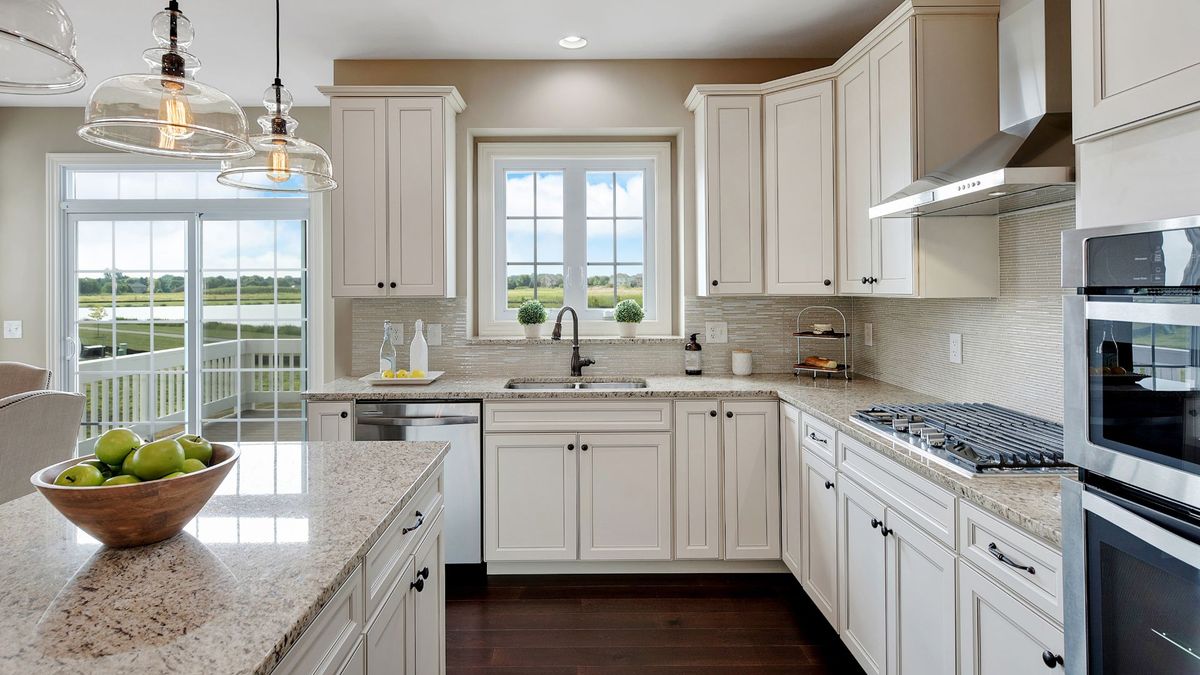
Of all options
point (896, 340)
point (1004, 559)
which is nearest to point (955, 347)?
point (896, 340)

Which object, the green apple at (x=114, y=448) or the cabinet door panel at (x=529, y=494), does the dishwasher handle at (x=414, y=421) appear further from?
the green apple at (x=114, y=448)

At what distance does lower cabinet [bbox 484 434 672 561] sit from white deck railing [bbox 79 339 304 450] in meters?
1.94

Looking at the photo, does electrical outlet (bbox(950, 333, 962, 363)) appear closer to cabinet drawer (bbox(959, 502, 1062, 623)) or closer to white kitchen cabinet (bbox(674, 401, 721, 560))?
white kitchen cabinet (bbox(674, 401, 721, 560))

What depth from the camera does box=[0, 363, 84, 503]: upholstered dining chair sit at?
2.28 m

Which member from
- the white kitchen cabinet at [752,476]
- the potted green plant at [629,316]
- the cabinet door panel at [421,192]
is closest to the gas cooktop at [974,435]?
the white kitchen cabinet at [752,476]

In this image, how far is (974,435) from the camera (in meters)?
1.71

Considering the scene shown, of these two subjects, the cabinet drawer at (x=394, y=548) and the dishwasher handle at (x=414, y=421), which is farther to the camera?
the dishwasher handle at (x=414, y=421)

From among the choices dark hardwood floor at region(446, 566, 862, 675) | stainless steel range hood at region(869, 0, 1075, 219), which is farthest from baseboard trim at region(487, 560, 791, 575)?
stainless steel range hood at region(869, 0, 1075, 219)

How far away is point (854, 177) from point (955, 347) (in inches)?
33.7

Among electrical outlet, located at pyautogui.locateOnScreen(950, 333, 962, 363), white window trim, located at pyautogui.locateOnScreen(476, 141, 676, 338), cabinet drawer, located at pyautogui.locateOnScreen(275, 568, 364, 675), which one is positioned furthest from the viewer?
white window trim, located at pyautogui.locateOnScreen(476, 141, 676, 338)

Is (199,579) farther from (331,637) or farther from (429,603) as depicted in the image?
(429,603)

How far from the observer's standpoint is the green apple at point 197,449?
1148 millimetres

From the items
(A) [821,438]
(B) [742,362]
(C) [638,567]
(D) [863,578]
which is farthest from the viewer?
(B) [742,362]

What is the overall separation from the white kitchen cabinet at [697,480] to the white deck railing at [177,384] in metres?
2.63
